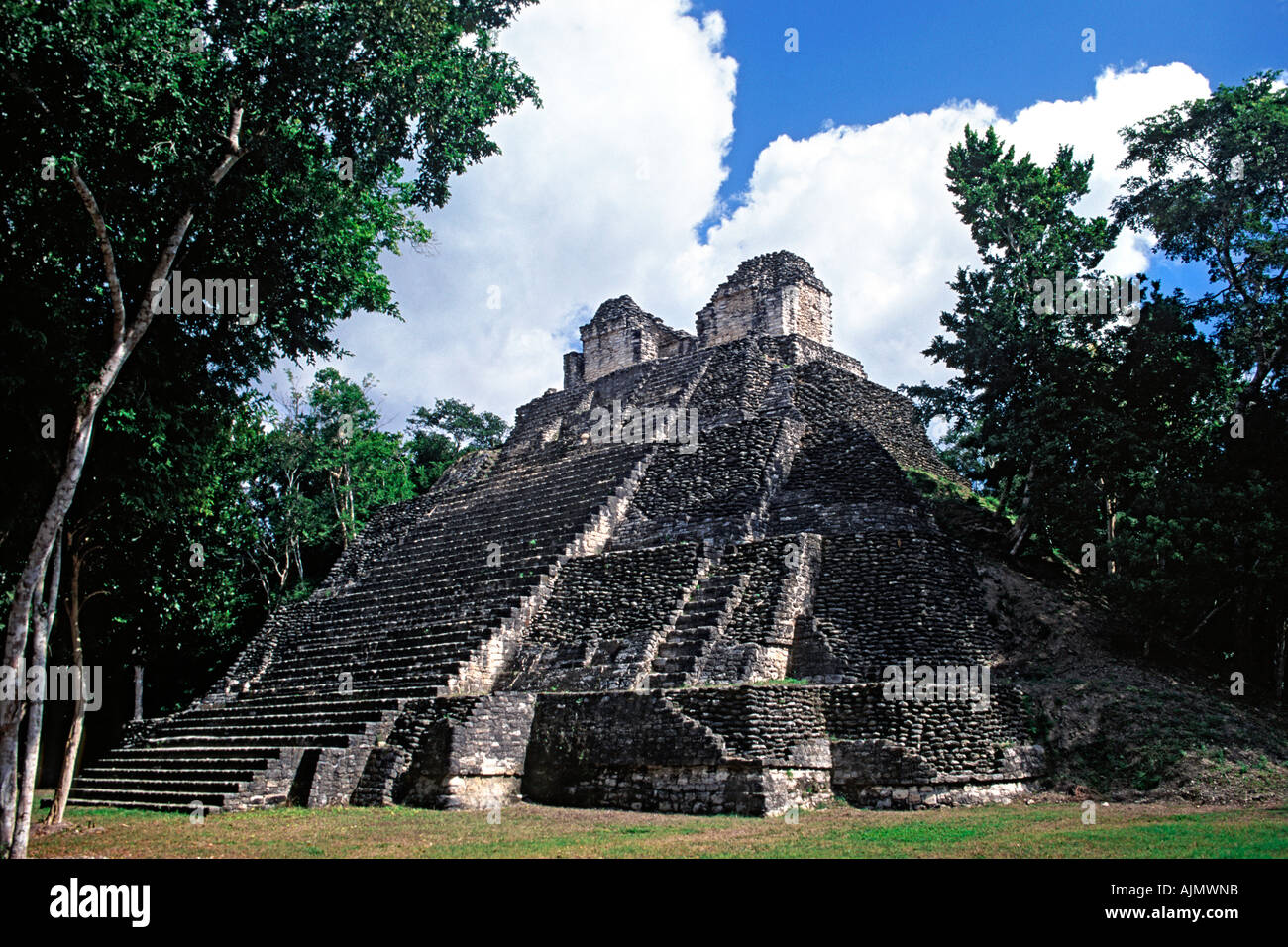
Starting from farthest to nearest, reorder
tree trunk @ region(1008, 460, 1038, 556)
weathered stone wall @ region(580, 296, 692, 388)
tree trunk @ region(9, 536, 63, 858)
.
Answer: weathered stone wall @ region(580, 296, 692, 388)
tree trunk @ region(1008, 460, 1038, 556)
tree trunk @ region(9, 536, 63, 858)

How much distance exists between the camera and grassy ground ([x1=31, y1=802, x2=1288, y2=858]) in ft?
24.5

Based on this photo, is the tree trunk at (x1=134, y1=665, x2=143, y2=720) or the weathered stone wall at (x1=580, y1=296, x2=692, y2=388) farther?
the weathered stone wall at (x1=580, y1=296, x2=692, y2=388)

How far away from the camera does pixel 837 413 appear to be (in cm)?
2036

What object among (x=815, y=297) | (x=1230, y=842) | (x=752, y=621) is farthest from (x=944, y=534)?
(x=815, y=297)

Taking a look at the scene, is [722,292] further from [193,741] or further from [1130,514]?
[193,741]

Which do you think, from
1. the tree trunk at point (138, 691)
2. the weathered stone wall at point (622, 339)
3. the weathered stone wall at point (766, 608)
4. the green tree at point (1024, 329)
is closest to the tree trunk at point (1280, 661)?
the green tree at point (1024, 329)

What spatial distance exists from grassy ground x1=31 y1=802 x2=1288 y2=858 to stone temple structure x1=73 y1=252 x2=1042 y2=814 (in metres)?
0.65

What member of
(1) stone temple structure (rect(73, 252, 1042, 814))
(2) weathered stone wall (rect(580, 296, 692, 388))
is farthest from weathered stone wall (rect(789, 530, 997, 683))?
(2) weathered stone wall (rect(580, 296, 692, 388))

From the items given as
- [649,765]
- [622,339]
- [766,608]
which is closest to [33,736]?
[649,765]

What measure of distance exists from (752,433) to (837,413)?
9.44 ft

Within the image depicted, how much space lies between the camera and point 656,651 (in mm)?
13352

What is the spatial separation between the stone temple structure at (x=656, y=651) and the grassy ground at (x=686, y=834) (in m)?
0.65

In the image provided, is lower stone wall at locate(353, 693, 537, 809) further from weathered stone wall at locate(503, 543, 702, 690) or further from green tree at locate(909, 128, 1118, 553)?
green tree at locate(909, 128, 1118, 553)

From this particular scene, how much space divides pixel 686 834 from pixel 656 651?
4.50 metres
